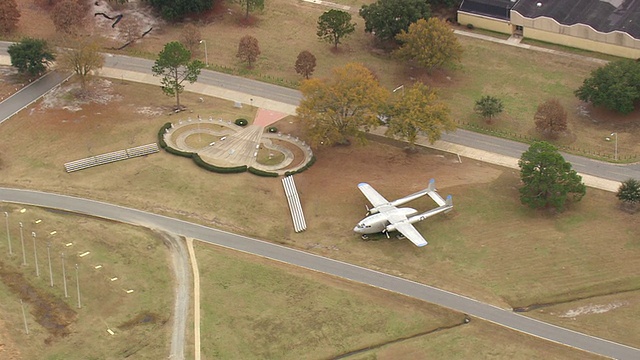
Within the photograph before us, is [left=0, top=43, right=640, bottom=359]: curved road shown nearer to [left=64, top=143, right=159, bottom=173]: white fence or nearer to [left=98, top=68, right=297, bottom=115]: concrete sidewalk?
[left=98, top=68, right=297, bottom=115]: concrete sidewalk

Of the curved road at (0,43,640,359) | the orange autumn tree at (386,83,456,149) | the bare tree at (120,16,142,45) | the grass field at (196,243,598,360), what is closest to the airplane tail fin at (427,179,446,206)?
the orange autumn tree at (386,83,456,149)

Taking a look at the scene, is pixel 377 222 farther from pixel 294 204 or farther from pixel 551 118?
pixel 551 118

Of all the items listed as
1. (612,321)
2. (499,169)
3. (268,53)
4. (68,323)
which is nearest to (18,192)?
(68,323)

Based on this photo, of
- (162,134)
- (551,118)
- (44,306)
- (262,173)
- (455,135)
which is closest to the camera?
(44,306)

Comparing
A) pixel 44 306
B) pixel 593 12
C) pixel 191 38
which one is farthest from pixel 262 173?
pixel 593 12

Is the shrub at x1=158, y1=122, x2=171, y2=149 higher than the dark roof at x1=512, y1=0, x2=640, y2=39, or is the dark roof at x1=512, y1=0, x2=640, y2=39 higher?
the dark roof at x1=512, y1=0, x2=640, y2=39

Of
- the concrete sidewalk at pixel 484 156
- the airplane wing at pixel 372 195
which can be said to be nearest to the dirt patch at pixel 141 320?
the airplane wing at pixel 372 195
